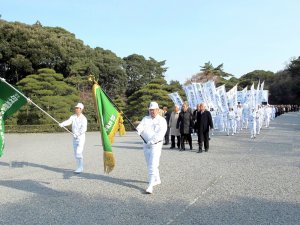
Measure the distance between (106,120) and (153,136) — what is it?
1.10m

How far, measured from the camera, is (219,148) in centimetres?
1439

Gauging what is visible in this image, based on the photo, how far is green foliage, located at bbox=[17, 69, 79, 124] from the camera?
29.2 metres

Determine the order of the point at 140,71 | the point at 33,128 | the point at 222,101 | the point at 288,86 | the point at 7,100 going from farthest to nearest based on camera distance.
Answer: the point at 288,86, the point at 140,71, the point at 33,128, the point at 222,101, the point at 7,100

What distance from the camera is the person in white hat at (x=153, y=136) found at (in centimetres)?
739

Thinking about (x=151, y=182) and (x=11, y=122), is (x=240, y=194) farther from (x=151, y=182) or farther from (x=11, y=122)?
(x=11, y=122)

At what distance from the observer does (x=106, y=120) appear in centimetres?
783

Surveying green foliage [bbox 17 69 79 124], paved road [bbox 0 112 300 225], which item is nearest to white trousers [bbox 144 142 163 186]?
paved road [bbox 0 112 300 225]

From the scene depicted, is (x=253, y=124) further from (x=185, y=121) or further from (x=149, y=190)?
(x=149, y=190)

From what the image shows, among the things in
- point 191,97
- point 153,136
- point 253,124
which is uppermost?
point 191,97

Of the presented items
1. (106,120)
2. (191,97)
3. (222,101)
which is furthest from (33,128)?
(106,120)

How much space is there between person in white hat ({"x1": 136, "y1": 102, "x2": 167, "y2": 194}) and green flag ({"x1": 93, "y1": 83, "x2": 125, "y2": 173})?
682mm

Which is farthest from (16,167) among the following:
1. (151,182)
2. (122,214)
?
(122,214)

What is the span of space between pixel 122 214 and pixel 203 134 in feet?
26.7

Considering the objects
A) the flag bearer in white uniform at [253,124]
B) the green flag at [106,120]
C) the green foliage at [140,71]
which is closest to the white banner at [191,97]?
the flag bearer in white uniform at [253,124]
